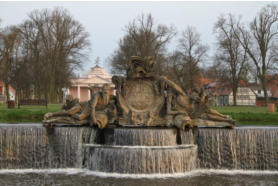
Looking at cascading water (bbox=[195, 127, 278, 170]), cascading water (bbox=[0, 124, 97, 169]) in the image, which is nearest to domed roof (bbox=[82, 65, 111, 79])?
cascading water (bbox=[0, 124, 97, 169])

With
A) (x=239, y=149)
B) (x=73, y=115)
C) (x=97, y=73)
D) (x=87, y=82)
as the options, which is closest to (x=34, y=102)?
(x=73, y=115)

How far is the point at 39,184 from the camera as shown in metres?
10.8

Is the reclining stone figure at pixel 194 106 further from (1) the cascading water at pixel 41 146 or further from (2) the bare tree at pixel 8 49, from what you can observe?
(2) the bare tree at pixel 8 49

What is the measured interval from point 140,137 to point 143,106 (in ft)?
6.39

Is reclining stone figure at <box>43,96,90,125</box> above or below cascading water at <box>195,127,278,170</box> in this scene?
above

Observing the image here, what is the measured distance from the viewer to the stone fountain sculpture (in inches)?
551

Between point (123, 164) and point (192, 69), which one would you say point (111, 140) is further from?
point (192, 69)

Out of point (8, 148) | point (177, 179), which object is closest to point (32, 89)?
point (8, 148)

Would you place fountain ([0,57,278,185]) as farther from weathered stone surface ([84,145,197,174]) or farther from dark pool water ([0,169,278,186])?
dark pool water ([0,169,278,186])

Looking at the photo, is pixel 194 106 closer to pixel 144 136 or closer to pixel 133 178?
pixel 144 136

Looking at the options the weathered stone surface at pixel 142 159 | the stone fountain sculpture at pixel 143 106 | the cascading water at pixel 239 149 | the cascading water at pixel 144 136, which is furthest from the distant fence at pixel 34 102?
the cascading water at pixel 239 149

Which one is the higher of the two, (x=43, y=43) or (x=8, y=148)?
(x=43, y=43)

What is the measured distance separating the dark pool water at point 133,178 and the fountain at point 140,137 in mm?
486

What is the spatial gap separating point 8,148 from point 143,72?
5218 mm
